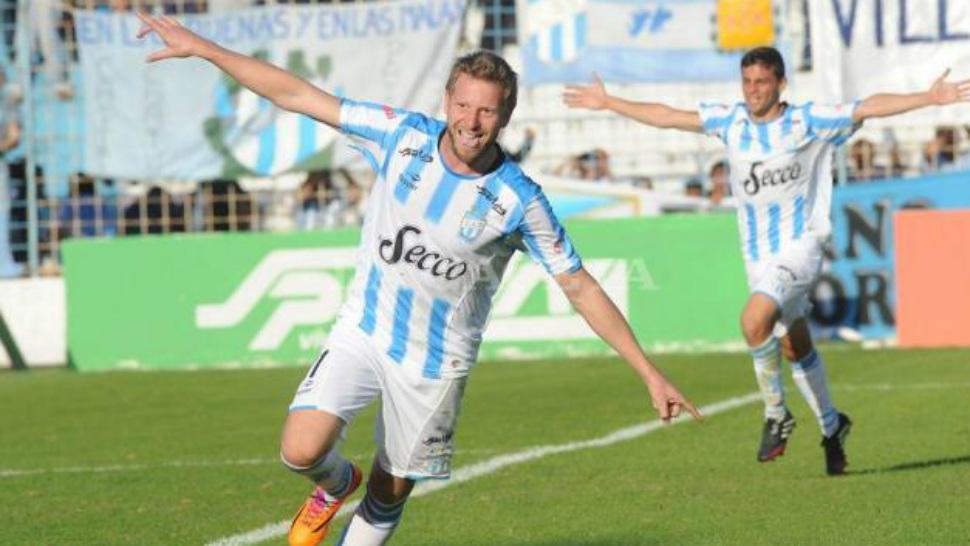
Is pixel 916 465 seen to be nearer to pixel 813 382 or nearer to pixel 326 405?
pixel 813 382

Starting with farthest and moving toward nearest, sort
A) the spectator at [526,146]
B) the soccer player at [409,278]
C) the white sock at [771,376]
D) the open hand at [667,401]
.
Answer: the spectator at [526,146], the white sock at [771,376], the soccer player at [409,278], the open hand at [667,401]

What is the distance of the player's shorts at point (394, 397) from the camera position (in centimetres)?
765

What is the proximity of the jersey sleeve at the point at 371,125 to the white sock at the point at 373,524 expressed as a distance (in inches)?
45.5

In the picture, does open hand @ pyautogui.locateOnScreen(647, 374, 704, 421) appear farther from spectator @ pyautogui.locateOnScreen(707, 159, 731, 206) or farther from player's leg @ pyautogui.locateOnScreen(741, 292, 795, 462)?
spectator @ pyautogui.locateOnScreen(707, 159, 731, 206)

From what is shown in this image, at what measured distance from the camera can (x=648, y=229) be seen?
21.6 meters

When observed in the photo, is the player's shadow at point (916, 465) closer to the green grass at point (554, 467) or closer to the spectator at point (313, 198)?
the green grass at point (554, 467)

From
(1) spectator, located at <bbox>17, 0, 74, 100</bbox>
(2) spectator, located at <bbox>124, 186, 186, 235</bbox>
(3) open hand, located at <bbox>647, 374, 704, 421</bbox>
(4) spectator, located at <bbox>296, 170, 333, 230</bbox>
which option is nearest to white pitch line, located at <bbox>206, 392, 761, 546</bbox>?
(3) open hand, located at <bbox>647, 374, 704, 421</bbox>

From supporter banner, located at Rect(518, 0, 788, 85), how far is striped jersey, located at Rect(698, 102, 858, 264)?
10146mm

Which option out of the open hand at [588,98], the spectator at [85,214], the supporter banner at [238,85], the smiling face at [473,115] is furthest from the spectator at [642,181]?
the smiling face at [473,115]

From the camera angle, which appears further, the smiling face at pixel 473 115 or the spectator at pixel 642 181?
the spectator at pixel 642 181

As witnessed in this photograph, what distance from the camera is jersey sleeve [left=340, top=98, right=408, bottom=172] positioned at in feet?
25.5

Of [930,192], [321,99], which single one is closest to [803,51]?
[930,192]

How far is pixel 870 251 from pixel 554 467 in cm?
1016

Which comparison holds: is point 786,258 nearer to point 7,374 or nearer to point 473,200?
point 473,200
